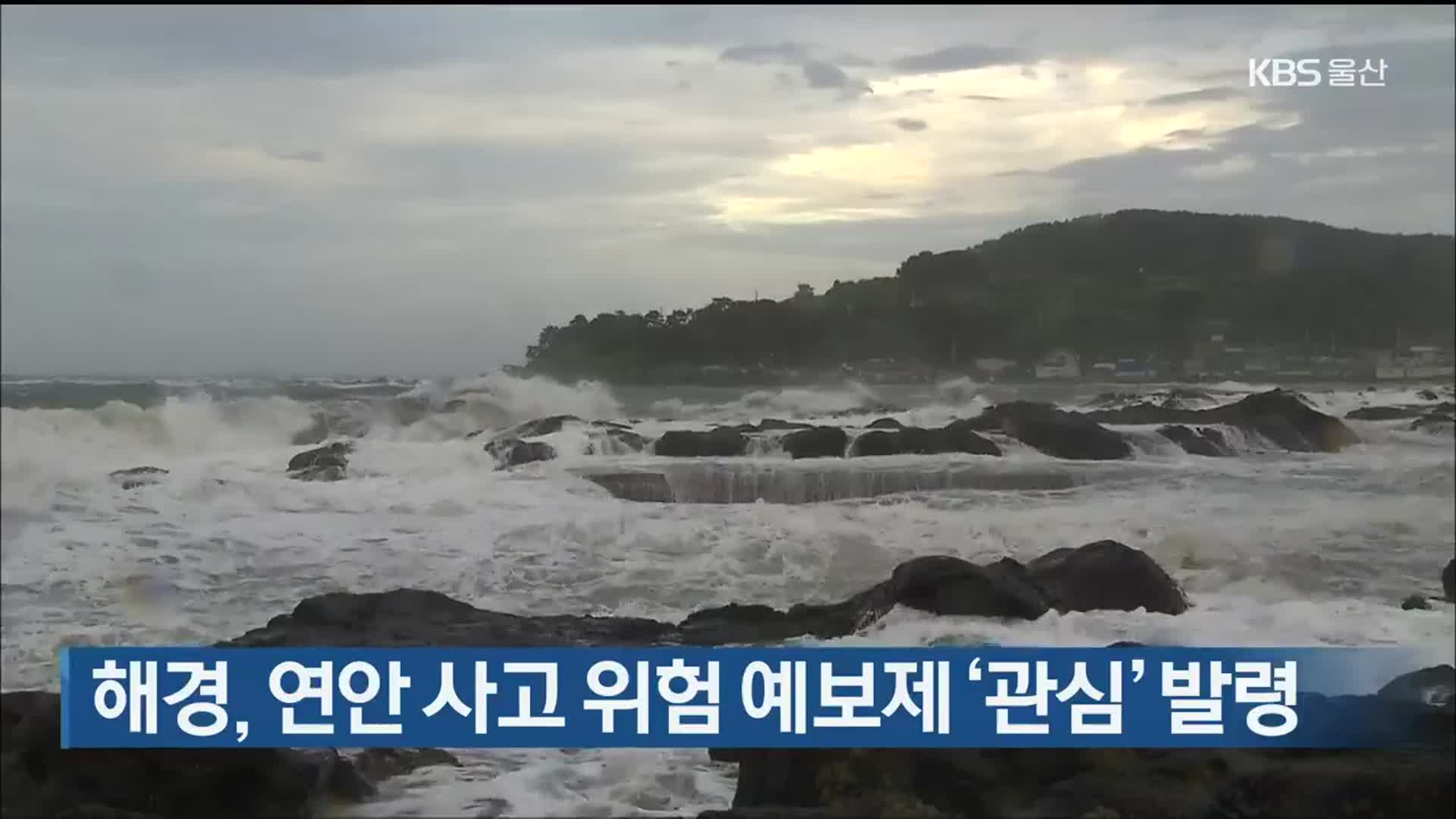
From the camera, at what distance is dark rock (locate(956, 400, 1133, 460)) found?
338 centimetres

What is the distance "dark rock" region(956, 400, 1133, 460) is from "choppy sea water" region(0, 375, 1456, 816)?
4cm

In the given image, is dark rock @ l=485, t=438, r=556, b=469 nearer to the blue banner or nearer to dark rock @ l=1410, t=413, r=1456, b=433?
the blue banner

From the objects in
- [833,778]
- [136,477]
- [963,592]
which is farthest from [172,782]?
[963,592]

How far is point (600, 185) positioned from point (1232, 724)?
2113 millimetres

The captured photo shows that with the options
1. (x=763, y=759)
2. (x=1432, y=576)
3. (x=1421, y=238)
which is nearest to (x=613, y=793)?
(x=763, y=759)

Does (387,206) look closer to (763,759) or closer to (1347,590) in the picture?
(763,759)

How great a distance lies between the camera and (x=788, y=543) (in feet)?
10.4

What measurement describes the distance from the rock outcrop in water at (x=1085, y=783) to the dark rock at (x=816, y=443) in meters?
0.85

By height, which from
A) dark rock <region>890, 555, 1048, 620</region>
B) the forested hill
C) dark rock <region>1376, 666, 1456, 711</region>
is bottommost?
dark rock <region>1376, 666, 1456, 711</region>

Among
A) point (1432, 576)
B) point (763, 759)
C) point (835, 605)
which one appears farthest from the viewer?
point (1432, 576)

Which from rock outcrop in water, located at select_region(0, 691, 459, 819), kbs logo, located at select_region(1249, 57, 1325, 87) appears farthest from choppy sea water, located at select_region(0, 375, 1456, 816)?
kbs logo, located at select_region(1249, 57, 1325, 87)

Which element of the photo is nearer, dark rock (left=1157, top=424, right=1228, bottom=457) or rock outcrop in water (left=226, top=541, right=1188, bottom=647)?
rock outcrop in water (left=226, top=541, right=1188, bottom=647)

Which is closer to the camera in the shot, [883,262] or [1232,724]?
[1232,724]

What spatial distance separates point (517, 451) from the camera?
327 centimetres
